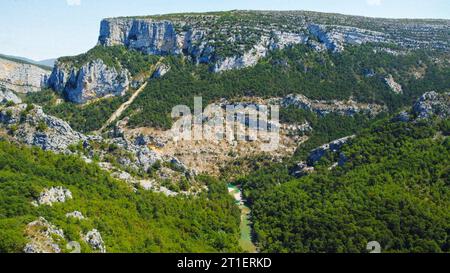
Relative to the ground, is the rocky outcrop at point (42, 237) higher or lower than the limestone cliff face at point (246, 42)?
lower

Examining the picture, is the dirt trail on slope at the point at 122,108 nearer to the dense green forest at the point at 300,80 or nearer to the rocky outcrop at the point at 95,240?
the dense green forest at the point at 300,80

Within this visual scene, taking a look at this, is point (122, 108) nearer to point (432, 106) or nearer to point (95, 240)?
point (432, 106)

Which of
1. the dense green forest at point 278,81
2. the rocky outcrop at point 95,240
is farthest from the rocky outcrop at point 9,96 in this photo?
the rocky outcrop at point 95,240

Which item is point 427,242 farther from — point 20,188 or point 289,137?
point 289,137

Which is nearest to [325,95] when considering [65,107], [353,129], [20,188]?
[353,129]

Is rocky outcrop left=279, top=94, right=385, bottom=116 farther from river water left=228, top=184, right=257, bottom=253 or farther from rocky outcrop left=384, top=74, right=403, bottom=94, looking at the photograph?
river water left=228, top=184, right=257, bottom=253
